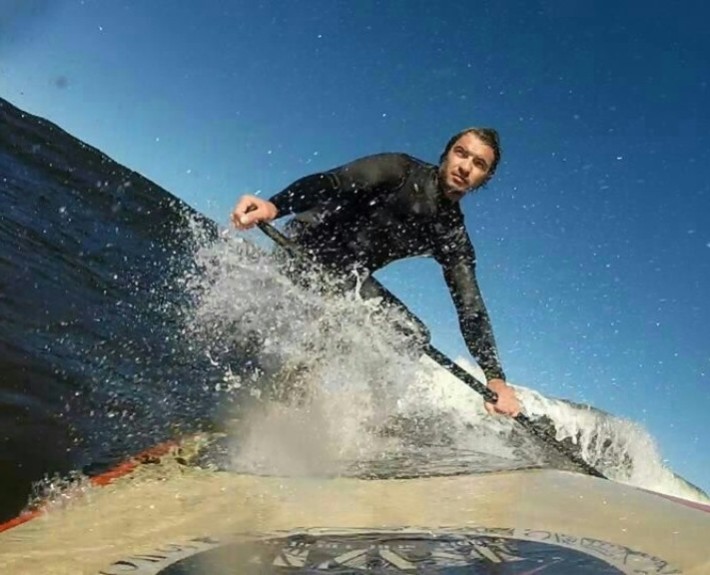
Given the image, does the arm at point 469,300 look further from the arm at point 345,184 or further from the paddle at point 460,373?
the arm at point 345,184

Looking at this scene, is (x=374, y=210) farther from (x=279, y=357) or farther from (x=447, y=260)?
(x=279, y=357)

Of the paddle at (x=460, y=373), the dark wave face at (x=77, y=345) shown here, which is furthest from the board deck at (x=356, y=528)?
the paddle at (x=460, y=373)

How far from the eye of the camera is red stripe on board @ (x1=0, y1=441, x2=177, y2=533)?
2575 mm

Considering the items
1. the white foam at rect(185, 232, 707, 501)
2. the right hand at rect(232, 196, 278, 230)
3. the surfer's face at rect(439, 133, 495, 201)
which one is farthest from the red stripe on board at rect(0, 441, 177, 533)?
the surfer's face at rect(439, 133, 495, 201)

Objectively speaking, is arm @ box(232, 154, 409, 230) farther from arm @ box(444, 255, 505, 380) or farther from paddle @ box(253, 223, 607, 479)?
arm @ box(444, 255, 505, 380)

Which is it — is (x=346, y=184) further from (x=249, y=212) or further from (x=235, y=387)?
(x=235, y=387)

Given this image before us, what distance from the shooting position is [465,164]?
398 centimetres

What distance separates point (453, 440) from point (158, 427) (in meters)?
1.57

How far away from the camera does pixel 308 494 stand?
3188 millimetres

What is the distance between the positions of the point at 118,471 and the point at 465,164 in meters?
2.03

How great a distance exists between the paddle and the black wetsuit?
0.09 m

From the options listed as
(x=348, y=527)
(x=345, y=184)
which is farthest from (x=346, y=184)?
(x=348, y=527)

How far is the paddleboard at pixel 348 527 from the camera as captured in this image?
88.4 inches

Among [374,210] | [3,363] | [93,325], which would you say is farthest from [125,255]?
[374,210]
